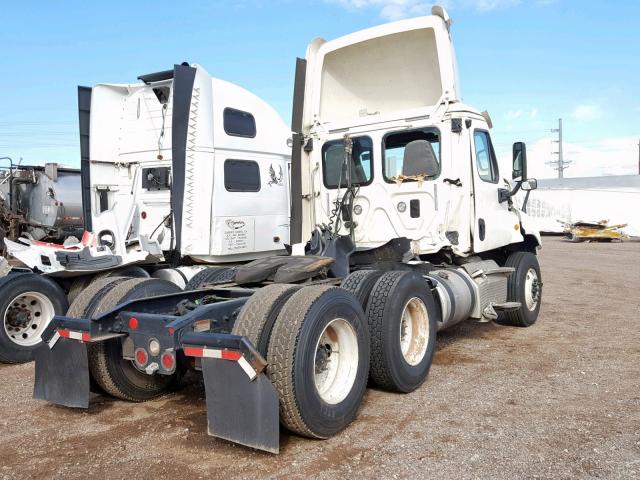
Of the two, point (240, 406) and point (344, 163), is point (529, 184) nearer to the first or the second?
point (344, 163)

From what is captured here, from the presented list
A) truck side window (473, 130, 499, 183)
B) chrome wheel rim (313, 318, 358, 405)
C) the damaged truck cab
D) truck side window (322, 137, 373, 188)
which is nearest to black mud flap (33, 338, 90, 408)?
chrome wheel rim (313, 318, 358, 405)

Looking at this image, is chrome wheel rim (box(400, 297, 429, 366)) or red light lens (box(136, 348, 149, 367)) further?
chrome wheel rim (box(400, 297, 429, 366))

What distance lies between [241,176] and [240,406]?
18.9ft

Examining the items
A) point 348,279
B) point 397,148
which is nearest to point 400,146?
point 397,148

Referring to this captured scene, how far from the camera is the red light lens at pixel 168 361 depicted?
13.3ft

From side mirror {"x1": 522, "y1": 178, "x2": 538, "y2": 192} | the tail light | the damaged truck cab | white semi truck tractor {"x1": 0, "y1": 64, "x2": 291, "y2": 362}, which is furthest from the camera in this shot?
side mirror {"x1": 522, "y1": 178, "x2": 538, "y2": 192}

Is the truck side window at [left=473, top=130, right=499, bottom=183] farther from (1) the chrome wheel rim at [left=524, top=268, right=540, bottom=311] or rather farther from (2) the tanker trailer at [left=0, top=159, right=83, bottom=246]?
(2) the tanker trailer at [left=0, top=159, right=83, bottom=246]

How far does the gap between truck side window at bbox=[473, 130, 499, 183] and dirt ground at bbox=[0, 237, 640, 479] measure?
2.34 metres

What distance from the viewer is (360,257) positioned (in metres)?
7.04

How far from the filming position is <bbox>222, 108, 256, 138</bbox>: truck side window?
8766mm

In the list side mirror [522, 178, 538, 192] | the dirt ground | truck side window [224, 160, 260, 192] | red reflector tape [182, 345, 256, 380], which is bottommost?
the dirt ground

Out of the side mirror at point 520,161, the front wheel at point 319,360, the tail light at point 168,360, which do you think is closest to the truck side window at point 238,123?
the side mirror at point 520,161

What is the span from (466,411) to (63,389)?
3.14m

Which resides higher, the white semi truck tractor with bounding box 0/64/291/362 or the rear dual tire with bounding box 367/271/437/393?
the white semi truck tractor with bounding box 0/64/291/362
